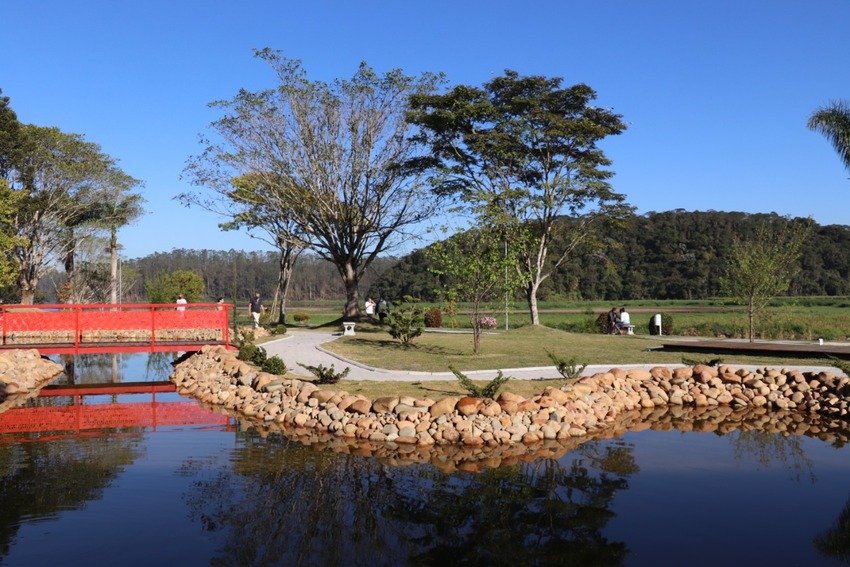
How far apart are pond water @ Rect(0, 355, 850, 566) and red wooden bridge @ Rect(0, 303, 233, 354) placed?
9.10m

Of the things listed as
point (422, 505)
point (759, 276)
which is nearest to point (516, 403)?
point (422, 505)

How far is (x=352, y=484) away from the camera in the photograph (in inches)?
376

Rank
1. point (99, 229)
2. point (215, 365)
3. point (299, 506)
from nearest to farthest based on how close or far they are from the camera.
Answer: point (299, 506) < point (215, 365) < point (99, 229)

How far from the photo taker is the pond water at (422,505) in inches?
283

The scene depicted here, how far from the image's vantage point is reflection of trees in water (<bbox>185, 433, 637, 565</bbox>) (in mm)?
7160

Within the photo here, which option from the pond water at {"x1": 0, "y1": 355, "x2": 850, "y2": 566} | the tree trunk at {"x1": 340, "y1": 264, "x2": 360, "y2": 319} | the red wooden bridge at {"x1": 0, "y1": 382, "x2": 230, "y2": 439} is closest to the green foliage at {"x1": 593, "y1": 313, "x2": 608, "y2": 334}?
the tree trunk at {"x1": 340, "y1": 264, "x2": 360, "y2": 319}

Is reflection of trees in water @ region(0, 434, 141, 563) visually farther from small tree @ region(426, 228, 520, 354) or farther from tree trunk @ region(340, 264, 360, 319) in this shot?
tree trunk @ region(340, 264, 360, 319)

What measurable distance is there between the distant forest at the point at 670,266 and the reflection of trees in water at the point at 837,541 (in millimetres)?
68474

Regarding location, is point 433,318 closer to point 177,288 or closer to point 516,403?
point 177,288

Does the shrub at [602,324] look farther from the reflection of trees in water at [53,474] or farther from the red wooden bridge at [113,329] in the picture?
the reflection of trees in water at [53,474]

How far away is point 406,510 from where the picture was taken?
28.0 feet

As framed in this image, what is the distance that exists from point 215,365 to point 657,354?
12.6m

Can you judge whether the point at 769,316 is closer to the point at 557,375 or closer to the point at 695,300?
the point at 557,375

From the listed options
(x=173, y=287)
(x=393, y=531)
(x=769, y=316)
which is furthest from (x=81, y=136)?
(x=393, y=531)
